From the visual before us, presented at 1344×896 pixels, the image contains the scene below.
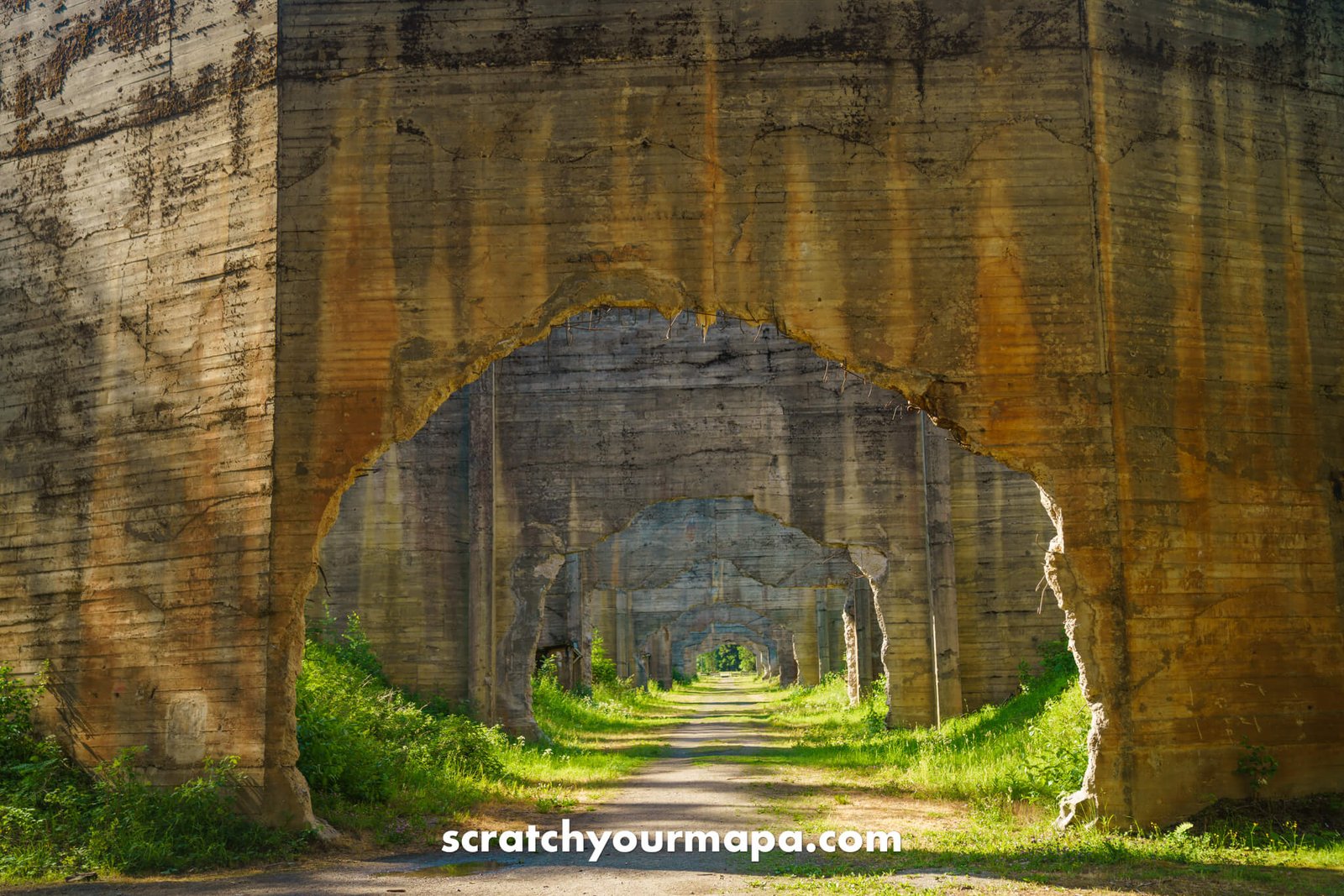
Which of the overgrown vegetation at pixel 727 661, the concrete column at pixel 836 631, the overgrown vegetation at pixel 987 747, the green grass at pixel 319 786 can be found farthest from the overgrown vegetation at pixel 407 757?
the overgrown vegetation at pixel 727 661

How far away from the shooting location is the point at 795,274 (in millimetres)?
8641

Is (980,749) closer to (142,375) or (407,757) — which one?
(407,757)

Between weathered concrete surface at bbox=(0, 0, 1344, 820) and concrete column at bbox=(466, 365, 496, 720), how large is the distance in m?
6.87

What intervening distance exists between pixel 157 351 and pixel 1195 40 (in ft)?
25.8

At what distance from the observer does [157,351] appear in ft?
30.0

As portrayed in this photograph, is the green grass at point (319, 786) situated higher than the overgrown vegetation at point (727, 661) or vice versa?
the green grass at point (319, 786)

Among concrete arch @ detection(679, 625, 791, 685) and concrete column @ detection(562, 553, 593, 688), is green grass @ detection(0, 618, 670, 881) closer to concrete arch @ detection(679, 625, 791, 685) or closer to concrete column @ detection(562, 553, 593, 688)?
concrete column @ detection(562, 553, 593, 688)

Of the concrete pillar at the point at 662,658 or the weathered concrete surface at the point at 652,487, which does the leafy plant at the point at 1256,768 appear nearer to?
the weathered concrete surface at the point at 652,487

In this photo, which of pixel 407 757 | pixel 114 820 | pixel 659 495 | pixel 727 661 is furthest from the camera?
pixel 727 661

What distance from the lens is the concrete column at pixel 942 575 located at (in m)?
16.0

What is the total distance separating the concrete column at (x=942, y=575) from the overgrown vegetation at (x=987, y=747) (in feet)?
1.31

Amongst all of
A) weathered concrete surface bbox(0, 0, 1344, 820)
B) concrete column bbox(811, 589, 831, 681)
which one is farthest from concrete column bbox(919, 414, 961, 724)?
concrete column bbox(811, 589, 831, 681)

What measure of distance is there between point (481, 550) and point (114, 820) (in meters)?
8.07

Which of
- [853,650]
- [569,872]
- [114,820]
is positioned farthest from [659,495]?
[114,820]
